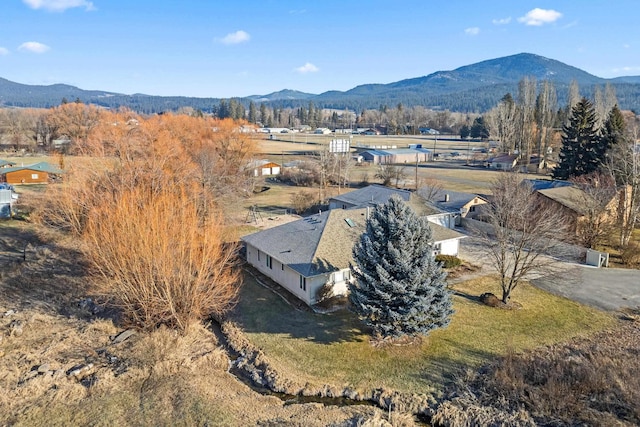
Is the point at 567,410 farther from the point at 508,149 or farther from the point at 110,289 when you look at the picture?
the point at 508,149

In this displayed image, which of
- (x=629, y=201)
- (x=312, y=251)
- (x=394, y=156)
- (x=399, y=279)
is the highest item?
(x=394, y=156)

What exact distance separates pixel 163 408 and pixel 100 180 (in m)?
22.7

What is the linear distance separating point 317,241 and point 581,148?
45020mm

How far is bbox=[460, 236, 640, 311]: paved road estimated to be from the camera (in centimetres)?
2259

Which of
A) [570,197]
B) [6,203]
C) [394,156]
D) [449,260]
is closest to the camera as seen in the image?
[449,260]

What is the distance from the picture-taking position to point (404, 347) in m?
17.8

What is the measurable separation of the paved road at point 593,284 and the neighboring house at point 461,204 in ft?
32.6

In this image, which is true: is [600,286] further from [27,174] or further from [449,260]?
[27,174]

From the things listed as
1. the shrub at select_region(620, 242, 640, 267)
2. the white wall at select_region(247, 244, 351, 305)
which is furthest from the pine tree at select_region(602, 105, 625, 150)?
the white wall at select_region(247, 244, 351, 305)

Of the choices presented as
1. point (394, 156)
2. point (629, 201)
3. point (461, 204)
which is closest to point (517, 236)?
point (461, 204)

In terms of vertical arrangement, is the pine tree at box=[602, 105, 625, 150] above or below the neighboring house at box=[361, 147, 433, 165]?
above

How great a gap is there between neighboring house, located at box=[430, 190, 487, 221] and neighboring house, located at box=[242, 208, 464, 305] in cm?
1005

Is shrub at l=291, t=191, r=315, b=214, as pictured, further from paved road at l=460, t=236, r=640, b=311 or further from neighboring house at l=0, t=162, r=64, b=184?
neighboring house at l=0, t=162, r=64, b=184

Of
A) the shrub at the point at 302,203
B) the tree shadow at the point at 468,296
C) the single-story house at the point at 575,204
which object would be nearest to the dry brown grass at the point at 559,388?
the tree shadow at the point at 468,296
